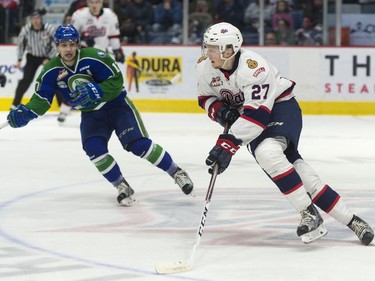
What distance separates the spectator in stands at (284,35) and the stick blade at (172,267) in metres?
7.84

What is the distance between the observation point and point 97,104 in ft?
18.8

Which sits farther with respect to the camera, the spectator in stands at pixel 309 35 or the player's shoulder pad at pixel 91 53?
the spectator in stands at pixel 309 35

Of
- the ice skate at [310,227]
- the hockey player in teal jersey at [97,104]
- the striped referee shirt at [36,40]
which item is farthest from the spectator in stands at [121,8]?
the ice skate at [310,227]

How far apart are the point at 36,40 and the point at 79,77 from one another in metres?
5.03

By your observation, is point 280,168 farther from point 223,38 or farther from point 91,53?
point 91,53

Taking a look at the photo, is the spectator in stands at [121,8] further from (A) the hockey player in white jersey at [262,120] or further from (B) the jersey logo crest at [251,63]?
(B) the jersey logo crest at [251,63]

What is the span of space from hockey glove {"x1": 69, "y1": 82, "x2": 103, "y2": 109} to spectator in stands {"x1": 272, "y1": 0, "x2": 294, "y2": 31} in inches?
253

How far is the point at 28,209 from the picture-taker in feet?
18.2

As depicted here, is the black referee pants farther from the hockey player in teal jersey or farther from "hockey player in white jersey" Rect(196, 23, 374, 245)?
"hockey player in white jersey" Rect(196, 23, 374, 245)

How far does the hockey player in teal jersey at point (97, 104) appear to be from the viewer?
5594 mm

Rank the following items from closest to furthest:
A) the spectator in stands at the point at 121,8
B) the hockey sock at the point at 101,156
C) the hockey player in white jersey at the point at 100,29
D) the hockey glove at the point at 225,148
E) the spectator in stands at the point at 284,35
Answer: the hockey glove at the point at 225,148
the hockey sock at the point at 101,156
the hockey player in white jersey at the point at 100,29
the spectator in stands at the point at 284,35
the spectator in stands at the point at 121,8

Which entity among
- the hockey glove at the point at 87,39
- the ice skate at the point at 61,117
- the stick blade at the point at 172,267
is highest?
the stick blade at the point at 172,267

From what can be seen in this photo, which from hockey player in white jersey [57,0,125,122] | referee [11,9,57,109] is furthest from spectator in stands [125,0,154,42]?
referee [11,9,57,109]

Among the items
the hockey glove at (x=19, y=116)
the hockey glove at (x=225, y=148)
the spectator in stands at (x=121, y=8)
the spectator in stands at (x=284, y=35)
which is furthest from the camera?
the spectator in stands at (x=121, y=8)
